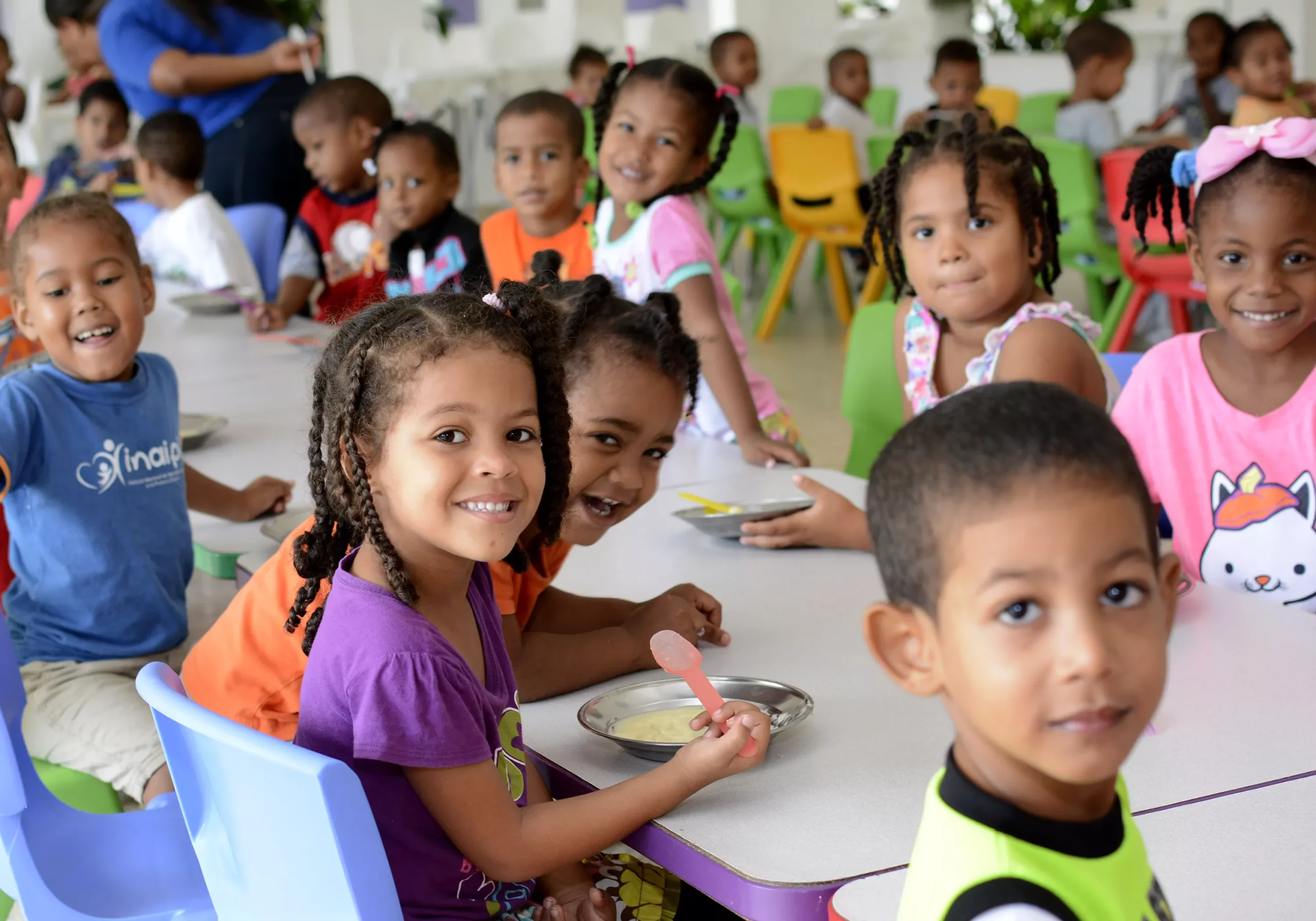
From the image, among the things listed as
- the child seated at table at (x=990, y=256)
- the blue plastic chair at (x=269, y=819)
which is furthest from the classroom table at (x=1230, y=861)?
the child seated at table at (x=990, y=256)

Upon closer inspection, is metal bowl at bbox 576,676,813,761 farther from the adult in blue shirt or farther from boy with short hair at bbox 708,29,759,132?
boy with short hair at bbox 708,29,759,132

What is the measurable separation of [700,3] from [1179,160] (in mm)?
9755

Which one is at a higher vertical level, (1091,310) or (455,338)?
(455,338)

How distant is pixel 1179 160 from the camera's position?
1.68 metres

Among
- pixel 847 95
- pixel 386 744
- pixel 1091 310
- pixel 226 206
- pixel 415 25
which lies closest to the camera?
pixel 386 744

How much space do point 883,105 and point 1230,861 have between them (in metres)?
7.30

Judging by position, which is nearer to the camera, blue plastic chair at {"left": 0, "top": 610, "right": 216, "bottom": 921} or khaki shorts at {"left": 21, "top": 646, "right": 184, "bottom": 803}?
blue plastic chair at {"left": 0, "top": 610, "right": 216, "bottom": 921}

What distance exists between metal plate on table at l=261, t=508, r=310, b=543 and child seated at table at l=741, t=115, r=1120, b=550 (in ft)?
2.79

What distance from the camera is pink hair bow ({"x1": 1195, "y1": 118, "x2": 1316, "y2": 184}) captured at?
1.56 meters

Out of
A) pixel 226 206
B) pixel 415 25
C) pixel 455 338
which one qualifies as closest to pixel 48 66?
pixel 415 25

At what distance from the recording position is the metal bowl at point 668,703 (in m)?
1.08

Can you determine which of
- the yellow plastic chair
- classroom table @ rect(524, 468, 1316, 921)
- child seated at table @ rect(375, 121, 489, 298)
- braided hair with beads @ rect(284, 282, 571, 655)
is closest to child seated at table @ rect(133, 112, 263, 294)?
child seated at table @ rect(375, 121, 489, 298)

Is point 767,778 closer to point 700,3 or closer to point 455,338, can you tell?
point 455,338

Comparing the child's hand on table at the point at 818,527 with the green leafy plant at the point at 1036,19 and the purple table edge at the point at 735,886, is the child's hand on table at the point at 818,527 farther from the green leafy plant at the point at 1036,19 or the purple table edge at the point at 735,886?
the green leafy plant at the point at 1036,19
